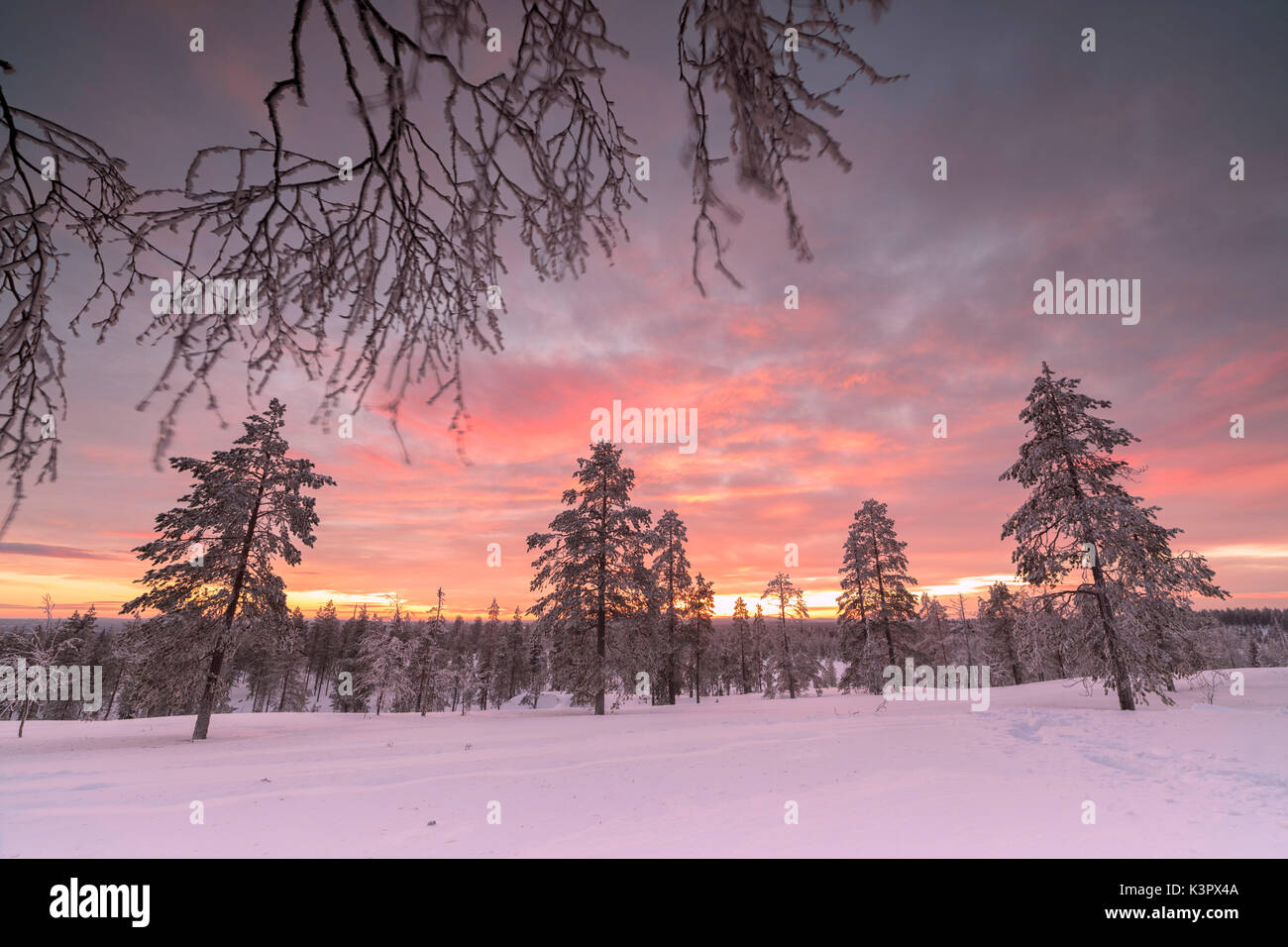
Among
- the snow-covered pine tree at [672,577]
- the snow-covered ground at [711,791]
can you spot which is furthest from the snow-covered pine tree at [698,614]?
the snow-covered ground at [711,791]

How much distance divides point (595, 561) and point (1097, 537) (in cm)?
1651

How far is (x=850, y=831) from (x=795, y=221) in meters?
6.92

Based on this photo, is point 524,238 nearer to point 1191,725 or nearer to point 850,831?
point 850,831

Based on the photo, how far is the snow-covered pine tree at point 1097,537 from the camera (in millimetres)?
14016

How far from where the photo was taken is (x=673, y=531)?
107 ft

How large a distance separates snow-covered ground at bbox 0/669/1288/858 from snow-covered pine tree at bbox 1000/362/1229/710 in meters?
1.48

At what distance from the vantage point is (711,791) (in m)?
7.98

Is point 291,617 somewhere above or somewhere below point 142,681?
above

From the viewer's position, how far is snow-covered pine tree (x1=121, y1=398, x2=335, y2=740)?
16.2 meters

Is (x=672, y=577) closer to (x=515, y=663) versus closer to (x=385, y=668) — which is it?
(x=385, y=668)

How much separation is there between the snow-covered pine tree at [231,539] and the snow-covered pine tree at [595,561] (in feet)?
28.9

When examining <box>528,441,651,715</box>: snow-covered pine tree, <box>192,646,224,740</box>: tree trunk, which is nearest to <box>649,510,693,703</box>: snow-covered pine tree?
<box>528,441,651,715</box>: snow-covered pine tree
